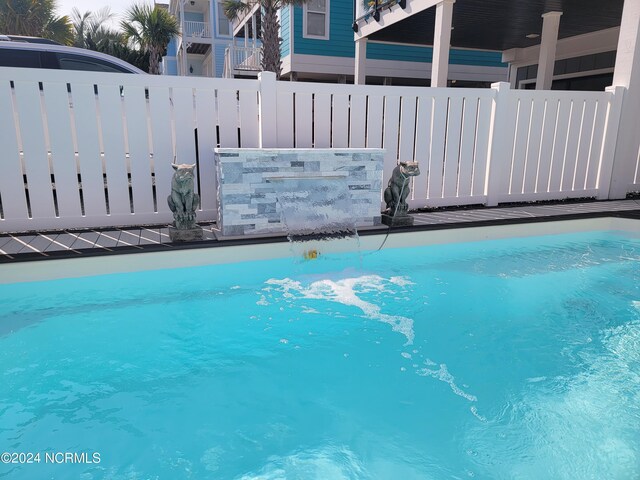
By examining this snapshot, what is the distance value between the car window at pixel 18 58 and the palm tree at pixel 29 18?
14.8 meters

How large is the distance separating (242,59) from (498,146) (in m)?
12.4

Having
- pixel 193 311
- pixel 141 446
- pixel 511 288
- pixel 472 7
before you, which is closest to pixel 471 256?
pixel 511 288

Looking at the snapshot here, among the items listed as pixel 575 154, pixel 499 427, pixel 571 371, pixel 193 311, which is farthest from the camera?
pixel 575 154

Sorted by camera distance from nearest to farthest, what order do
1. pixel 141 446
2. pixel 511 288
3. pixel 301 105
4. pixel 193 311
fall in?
pixel 141 446
pixel 193 311
pixel 511 288
pixel 301 105

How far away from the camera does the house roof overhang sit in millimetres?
8438

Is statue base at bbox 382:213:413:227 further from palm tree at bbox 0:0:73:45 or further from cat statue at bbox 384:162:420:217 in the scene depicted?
palm tree at bbox 0:0:73:45

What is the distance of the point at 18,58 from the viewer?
5.52 m

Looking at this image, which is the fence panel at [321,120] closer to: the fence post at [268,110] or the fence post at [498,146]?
the fence post at [268,110]

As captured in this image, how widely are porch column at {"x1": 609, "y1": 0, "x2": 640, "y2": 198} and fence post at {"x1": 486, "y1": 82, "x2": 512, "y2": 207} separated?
215 centimetres

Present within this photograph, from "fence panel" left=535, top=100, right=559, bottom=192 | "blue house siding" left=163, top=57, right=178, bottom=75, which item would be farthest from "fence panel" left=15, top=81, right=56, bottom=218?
"blue house siding" left=163, top=57, right=178, bottom=75

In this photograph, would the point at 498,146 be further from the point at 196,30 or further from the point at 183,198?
the point at 196,30

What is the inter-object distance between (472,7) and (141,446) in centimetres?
965

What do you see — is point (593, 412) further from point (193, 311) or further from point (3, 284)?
point (3, 284)

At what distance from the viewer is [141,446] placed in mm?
2115
